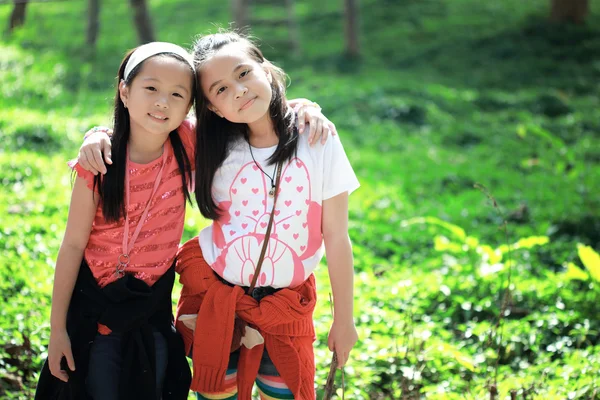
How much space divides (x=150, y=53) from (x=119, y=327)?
0.81 metres

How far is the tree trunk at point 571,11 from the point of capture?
1115 cm

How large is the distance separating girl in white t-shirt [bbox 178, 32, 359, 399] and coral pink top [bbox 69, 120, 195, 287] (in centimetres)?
10

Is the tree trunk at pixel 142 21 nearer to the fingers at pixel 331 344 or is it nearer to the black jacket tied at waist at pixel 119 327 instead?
the black jacket tied at waist at pixel 119 327

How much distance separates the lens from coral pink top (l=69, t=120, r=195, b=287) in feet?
6.98

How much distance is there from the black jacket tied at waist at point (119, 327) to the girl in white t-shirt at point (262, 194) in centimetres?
15

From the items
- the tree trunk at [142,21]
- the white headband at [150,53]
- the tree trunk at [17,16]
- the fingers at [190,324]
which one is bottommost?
the tree trunk at [17,16]

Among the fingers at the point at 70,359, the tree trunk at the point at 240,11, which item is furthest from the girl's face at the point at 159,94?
the tree trunk at the point at 240,11

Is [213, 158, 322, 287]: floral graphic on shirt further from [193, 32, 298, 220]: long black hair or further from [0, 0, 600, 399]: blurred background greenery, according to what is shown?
[0, 0, 600, 399]: blurred background greenery

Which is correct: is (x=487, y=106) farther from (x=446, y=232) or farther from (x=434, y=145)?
(x=446, y=232)

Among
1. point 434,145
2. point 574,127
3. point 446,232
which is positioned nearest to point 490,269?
point 446,232

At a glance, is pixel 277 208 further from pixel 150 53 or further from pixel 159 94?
pixel 150 53

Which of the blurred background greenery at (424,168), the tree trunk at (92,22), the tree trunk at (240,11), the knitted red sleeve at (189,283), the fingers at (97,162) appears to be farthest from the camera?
the tree trunk at (240,11)

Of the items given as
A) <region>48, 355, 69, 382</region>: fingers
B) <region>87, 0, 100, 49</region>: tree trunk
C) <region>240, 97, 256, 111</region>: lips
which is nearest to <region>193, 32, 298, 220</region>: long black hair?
<region>240, 97, 256, 111</region>: lips

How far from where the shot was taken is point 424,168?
6.36m
